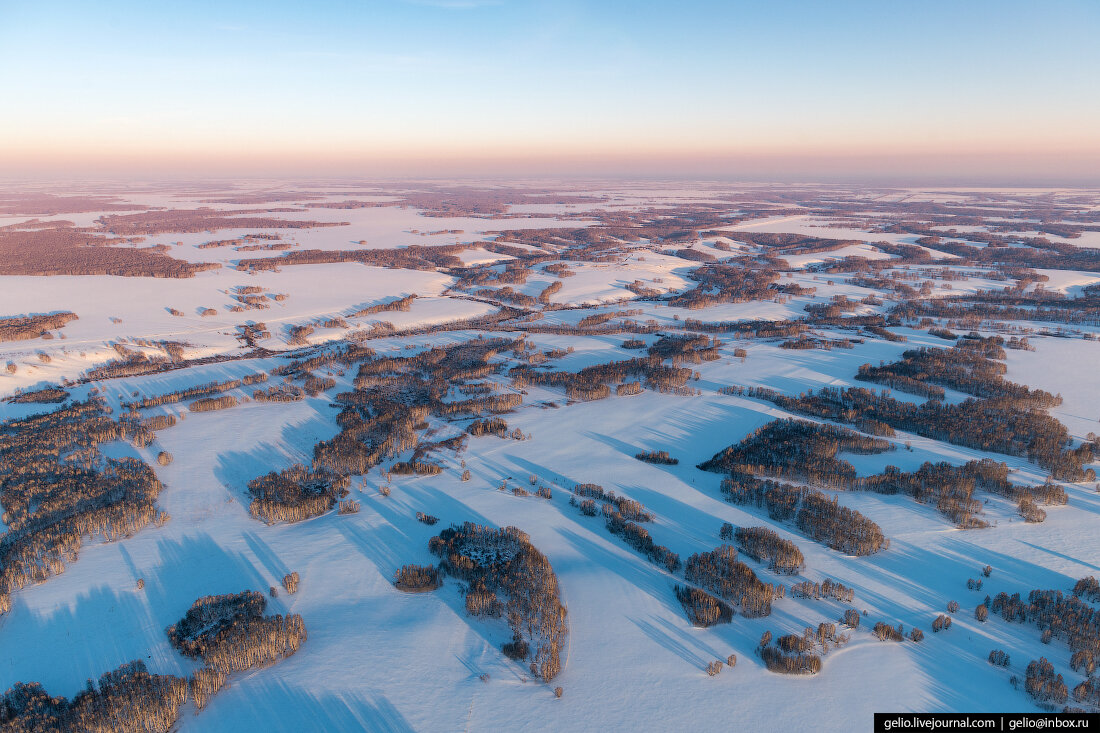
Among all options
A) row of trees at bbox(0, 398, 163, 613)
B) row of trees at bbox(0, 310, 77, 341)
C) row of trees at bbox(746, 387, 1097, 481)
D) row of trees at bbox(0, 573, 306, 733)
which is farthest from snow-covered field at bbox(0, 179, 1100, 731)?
row of trees at bbox(0, 310, 77, 341)

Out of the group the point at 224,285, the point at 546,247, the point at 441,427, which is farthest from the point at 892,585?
the point at 546,247

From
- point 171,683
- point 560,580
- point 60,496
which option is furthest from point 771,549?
point 60,496

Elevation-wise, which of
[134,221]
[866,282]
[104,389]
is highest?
[134,221]

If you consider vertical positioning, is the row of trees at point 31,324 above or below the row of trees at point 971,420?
above

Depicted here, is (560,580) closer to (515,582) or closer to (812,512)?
(515,582)

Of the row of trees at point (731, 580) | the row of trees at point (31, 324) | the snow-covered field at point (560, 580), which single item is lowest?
the snow-covered field at point (560, 580)

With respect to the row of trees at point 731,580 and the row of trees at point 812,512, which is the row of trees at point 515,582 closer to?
the row of trees at point 731,580

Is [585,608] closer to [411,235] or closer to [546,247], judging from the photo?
[546,247]

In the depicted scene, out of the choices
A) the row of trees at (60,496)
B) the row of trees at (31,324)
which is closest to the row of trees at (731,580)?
the row of trees at (60,496)
